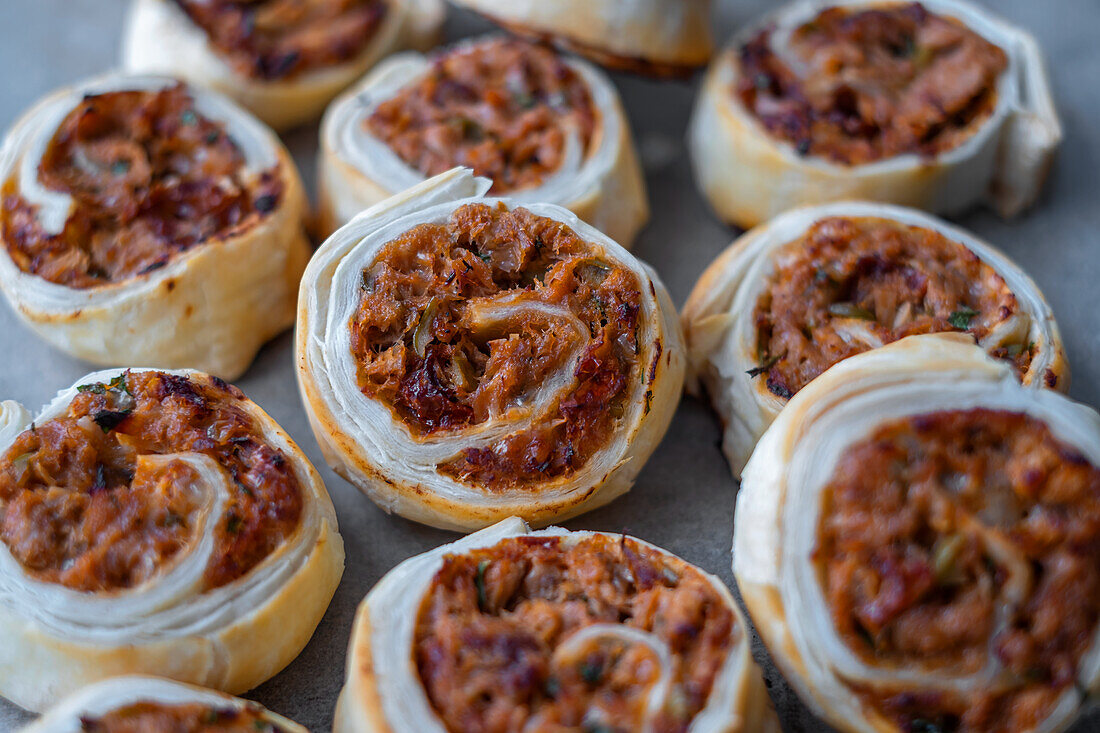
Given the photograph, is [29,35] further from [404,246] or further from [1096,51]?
[1096,51]

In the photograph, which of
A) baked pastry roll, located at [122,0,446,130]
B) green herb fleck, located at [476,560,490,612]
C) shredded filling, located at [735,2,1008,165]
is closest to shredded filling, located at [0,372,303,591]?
green herb fleck, located at [476,560,490,612]

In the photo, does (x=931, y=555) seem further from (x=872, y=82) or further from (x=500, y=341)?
(x=872, y=82)

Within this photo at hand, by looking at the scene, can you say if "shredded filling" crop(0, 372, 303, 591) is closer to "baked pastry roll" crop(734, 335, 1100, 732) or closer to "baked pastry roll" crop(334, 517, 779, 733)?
"baked pastry roll" crop(334, 517, 779, 733)

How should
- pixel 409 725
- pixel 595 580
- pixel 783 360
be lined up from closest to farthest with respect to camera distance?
pixel 409 725
pixel 595 580
pixel 783 360

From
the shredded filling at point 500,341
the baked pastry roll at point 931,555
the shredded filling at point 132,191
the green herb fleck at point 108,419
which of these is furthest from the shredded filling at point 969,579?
the shredded filling at point 132,191

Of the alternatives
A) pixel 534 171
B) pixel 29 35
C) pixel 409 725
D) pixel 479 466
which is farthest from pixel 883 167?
pixel 29 35

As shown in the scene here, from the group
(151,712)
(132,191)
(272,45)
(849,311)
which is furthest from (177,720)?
(272,45)
